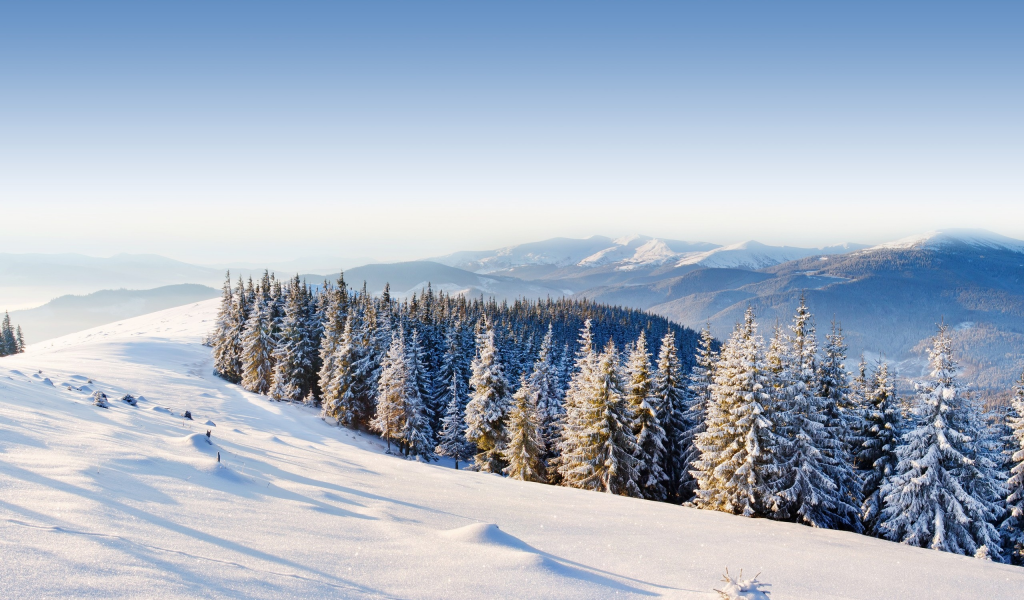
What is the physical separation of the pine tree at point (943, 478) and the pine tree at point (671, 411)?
11625mm

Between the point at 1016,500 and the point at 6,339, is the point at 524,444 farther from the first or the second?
the point at 6,339

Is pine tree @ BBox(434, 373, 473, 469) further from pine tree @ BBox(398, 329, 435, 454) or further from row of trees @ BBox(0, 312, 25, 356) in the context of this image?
row of trees @ BBox(0, 312, 25, 356)

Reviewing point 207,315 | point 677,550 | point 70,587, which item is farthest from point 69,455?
point 207,315

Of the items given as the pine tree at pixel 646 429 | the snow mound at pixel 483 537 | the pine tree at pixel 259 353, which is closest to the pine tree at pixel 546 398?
the pine tree at pixel 646 429

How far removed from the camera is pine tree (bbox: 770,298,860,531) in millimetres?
21609

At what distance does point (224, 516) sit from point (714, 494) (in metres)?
22.6

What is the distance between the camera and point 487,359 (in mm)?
36844

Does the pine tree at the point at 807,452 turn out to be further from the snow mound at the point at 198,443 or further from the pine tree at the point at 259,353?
the pine tree at the point at 259,353

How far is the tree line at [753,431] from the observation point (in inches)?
860

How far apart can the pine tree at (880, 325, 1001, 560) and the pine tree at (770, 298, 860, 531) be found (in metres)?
2.11

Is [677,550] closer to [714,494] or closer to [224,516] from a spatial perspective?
[224,516]

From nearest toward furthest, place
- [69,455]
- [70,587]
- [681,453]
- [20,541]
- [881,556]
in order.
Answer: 1. [70,587]
2. [20,541]
3. [69,455]
4. [881,556]
5. [681,453]

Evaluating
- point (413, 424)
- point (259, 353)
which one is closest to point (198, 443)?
point (413, 424)

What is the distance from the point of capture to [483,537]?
8867 mm
